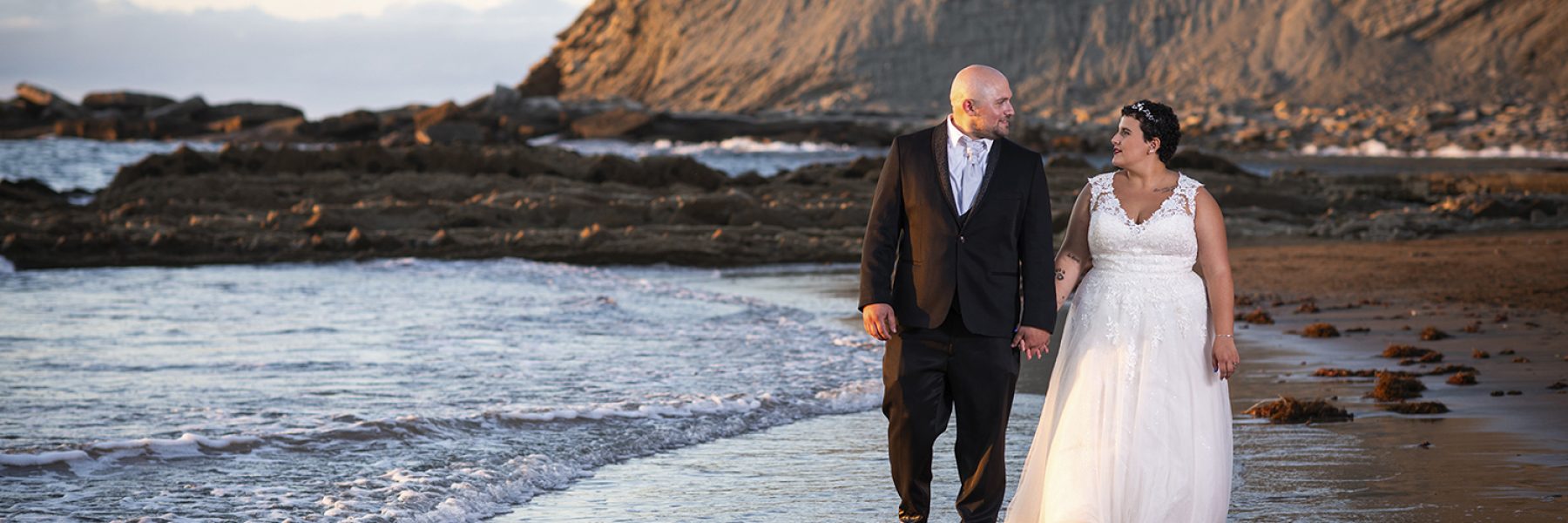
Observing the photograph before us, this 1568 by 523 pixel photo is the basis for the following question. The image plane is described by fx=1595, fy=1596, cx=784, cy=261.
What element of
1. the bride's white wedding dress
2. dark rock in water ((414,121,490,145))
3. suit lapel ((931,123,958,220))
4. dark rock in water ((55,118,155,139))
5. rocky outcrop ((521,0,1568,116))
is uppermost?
rocky outcrop ((521,0,1568,116))

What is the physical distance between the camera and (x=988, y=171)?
4922 mm

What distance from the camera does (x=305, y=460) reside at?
7.18 metres

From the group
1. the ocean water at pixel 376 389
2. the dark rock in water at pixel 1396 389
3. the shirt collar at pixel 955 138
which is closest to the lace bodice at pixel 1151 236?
the shirt collar at pixel 955 138

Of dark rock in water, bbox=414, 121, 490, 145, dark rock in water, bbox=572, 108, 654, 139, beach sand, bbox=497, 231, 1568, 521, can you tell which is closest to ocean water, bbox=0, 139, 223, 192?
dark rock in water, bbox=414, 121, 490, 145

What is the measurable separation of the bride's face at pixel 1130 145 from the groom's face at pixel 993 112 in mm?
426

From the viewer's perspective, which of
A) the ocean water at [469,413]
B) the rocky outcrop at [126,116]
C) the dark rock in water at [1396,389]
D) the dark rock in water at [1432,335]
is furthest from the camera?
the rocky outcrop at [126,116]

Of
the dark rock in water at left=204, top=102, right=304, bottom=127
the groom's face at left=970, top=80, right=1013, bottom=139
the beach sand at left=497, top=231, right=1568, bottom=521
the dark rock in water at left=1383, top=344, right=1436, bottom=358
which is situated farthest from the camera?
the dark rock in water at left=204, top=102, right=304, bottom=127

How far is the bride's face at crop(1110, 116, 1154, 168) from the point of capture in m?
5.14

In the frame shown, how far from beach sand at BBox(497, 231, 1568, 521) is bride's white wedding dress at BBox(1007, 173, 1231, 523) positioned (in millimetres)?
671

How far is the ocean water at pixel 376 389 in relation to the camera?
6.60 metres

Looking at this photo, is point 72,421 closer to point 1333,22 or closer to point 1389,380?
point 1389,380

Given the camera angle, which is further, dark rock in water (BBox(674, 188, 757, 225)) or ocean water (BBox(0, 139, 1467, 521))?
dark rock in water (BBox(674, 188, 757, 225))

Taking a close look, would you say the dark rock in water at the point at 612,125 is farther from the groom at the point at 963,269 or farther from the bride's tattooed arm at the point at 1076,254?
the groom at the point at 963,269

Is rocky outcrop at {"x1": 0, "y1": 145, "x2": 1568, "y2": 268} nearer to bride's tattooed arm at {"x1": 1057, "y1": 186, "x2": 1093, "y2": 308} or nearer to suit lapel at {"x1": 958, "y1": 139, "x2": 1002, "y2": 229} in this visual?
bride's tattooed arm at {"x1": 1057, "y1": 186, "x2": 1093, "y2": 308}
